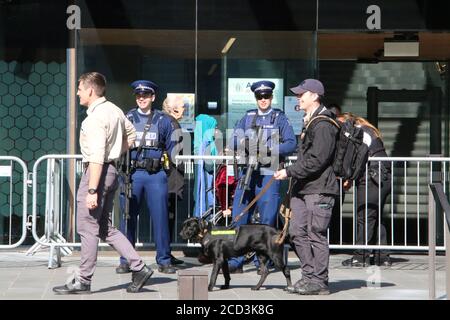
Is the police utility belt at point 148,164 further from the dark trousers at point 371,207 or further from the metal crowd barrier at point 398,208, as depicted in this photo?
the dark trousers at point 371,207

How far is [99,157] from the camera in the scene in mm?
8680

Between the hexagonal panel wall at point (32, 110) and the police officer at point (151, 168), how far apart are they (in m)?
2.59

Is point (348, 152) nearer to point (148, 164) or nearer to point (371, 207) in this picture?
point (148, 164)

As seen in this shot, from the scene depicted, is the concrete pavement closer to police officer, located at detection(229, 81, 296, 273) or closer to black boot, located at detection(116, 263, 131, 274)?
black boot, located at detection(116, 263, 131, 274)

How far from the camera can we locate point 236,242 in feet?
30.6

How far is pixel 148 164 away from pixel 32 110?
10.2 ft

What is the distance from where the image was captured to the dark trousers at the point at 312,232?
911 centimetres

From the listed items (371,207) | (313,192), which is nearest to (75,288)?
(313,192)

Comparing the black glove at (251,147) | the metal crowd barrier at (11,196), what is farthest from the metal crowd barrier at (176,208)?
the black glove at (251,147)

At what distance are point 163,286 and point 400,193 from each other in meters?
6.18

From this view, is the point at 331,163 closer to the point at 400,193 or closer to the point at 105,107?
the point at 105,107
